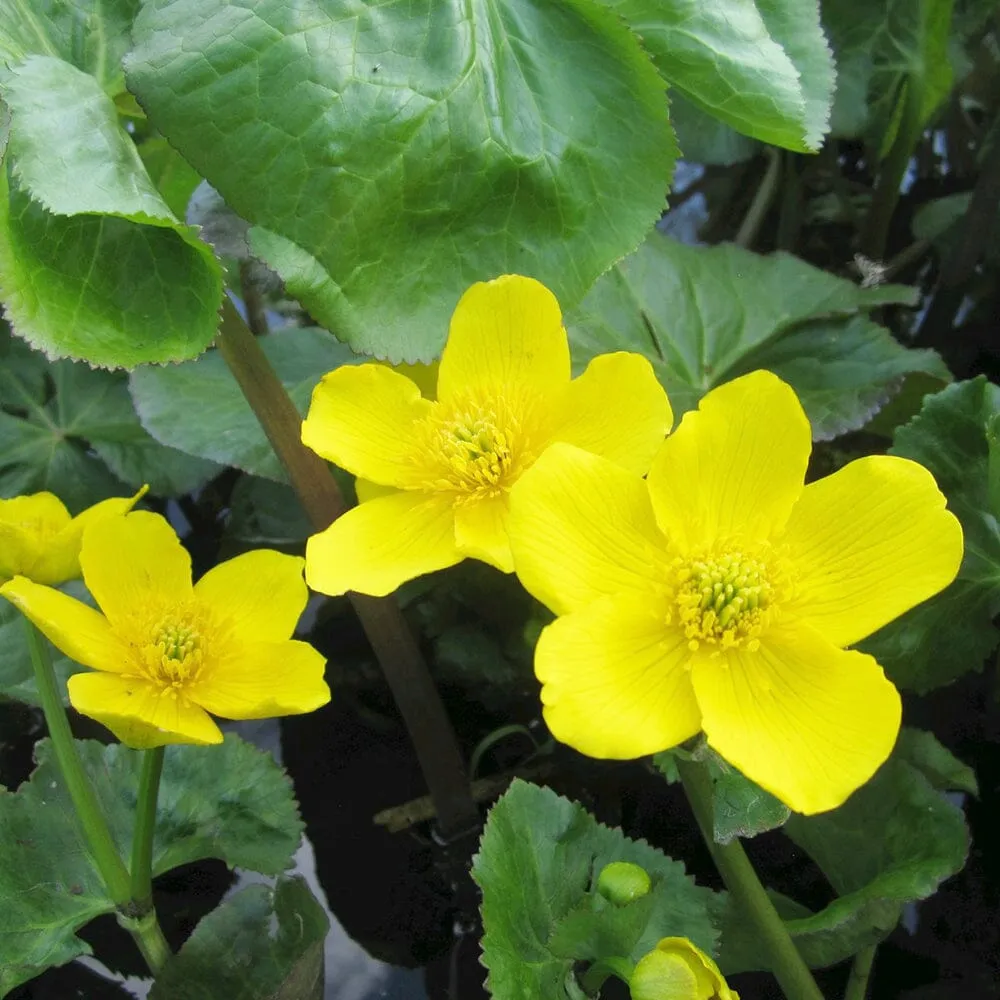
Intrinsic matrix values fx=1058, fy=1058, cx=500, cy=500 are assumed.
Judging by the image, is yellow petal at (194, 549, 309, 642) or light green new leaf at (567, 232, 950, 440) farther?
light green new leaf at (567, 232, 950, 440)

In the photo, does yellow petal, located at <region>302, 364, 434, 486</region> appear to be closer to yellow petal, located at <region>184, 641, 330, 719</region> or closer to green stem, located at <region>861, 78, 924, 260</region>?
yellow petal, located at <region>184, 641, 330, 719</region>

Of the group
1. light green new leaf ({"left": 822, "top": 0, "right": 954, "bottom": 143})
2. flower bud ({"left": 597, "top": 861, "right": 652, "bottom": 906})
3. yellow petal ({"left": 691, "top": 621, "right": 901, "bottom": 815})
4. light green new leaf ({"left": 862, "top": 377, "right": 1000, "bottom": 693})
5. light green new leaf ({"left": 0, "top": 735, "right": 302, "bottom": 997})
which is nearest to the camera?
yellow petal ({"left": 691, "top": 621, "right": 901, "bottom": 815})

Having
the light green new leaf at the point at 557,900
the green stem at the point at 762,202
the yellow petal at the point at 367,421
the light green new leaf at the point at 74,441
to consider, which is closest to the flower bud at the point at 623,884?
the light green new leaf at the point at 557,900

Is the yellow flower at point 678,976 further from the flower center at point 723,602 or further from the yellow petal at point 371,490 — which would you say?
the yellow petal at point 371,490

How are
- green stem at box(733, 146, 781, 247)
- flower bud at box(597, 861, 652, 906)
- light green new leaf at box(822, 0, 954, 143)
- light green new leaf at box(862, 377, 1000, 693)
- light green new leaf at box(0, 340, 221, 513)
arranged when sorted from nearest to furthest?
flower bud at box(597, 861, 652, 906) < light green new leaf at box(862, 377, 1000, 693) < light green new leaf at box(0, 340, 221, 513) < light green new leaf at box(822, 0, 954, 143) < green stem at box(733, 146, 781, 247)

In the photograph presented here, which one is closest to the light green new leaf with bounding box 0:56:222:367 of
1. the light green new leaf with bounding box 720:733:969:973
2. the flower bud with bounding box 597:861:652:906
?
the flower bud with bounding box 597:861:652:906

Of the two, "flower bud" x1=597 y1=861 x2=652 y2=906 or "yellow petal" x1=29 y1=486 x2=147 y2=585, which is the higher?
"yellow petal" x1=29 y1=486 x2=147 y2=585
